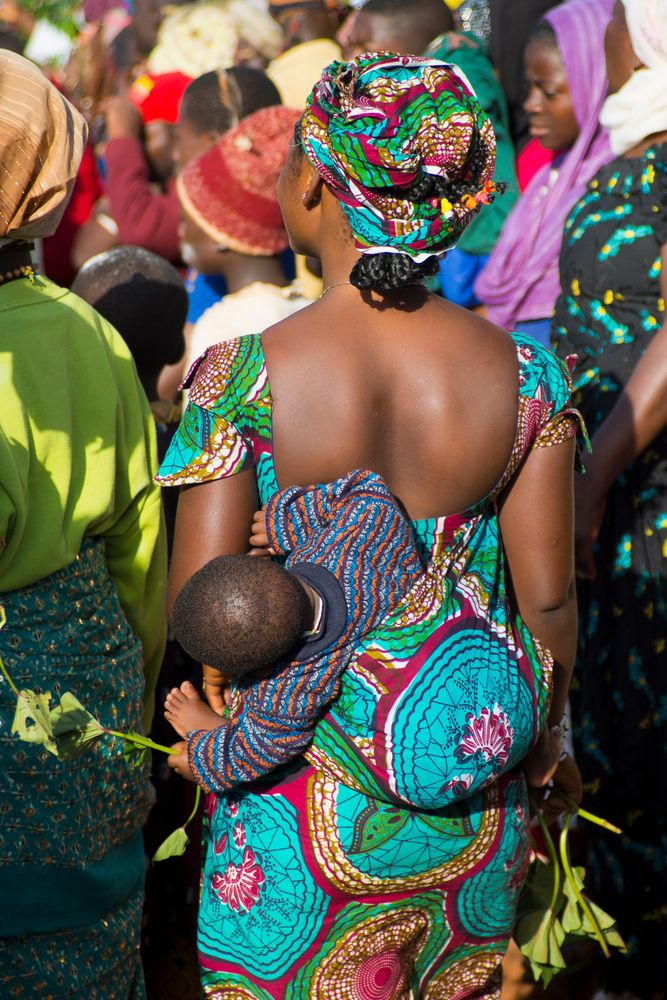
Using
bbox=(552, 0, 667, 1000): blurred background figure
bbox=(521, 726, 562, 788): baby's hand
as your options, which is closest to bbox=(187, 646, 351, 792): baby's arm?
bbox=(521, 726, 562, 788): baby's hand

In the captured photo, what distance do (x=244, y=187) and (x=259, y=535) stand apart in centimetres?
254

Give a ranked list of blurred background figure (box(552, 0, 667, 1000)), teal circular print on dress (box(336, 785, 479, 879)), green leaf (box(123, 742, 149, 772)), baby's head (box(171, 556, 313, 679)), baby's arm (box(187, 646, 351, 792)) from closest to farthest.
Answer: baby's head (box(171, 556, 313, 679)) → baby's arm (box(187, 646, 351, 792)) → teal circular print on dress (box(336, 785, 479, 879)) → green leaf (box(123, 742, 149, 772)) → blurred background figure (box(552, 0, 667, 1000))

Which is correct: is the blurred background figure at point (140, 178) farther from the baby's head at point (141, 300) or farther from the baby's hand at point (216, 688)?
the baby's hand at point (216, 688)

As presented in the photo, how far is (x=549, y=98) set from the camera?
463cm

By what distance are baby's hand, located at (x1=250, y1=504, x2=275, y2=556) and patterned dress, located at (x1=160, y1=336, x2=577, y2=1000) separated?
0.06 m

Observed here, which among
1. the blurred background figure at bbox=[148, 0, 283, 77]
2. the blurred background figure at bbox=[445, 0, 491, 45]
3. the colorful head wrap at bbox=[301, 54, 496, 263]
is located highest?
the colorful head wrap at bbox=[301, 54, 496, 263]

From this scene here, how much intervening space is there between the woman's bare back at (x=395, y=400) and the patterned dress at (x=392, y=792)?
4 cm

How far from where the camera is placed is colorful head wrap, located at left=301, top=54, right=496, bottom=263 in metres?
1.99

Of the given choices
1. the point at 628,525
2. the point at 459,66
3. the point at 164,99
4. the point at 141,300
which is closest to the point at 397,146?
the point at 141,300

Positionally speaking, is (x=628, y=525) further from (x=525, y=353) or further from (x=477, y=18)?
(x=477, y=18)

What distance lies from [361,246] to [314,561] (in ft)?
1.88

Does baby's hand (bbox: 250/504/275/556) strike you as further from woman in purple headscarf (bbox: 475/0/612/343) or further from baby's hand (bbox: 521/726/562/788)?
woman in purple headscarf (bbox: 475/0/612/343)

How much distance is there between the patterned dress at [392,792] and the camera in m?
1.95

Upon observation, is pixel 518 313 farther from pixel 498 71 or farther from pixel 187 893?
pixel 187 893
